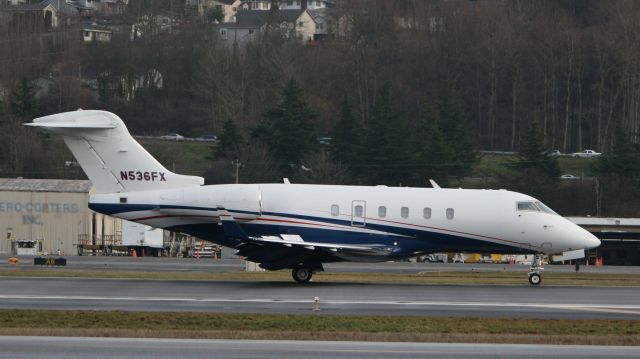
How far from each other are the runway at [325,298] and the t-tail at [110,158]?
3333 mm

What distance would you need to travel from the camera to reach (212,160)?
9438cm

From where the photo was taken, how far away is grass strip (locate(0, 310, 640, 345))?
25734 millimetres

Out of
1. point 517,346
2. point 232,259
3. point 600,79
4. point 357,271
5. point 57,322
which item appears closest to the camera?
point 517,346

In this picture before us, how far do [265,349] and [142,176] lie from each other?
676 inches

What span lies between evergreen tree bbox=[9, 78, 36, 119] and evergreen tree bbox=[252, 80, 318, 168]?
72.6 feet

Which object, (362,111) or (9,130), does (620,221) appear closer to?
(362,111)

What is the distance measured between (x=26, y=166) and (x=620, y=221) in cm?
4898

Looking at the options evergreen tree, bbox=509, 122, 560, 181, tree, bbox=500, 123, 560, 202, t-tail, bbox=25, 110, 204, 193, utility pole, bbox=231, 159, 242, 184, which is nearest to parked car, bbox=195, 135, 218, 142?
utility pole, bbox=231, 159, 242, 184

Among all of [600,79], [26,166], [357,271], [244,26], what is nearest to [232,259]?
[357,271]

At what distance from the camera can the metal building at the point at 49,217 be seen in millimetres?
72875

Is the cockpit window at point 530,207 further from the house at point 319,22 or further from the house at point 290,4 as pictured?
the house at point 290,4

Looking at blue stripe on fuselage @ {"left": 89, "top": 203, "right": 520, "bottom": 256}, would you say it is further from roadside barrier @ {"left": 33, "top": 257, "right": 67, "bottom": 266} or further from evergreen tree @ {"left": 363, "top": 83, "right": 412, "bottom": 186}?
evergreen tree @ {"left": 363, "top": 83, "right": 412, "bottom": 186}

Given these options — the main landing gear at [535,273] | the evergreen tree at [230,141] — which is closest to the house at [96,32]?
the evergreen tree at [230,141]

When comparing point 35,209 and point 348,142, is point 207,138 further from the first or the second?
point 35,209
